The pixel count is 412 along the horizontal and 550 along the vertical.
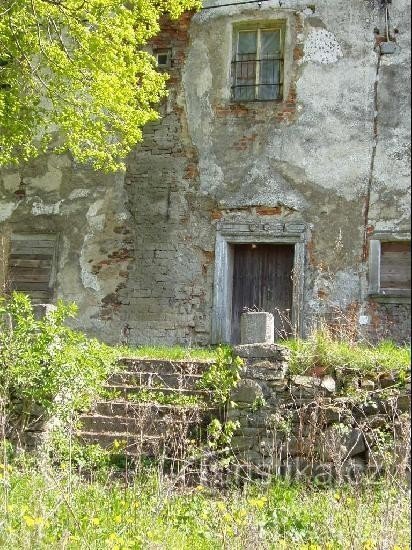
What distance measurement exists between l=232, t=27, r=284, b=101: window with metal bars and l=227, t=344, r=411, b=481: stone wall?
593 centimetres

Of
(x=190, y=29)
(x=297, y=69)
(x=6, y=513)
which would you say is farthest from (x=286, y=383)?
(x=190, y=29)

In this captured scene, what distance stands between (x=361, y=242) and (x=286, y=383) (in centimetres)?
458

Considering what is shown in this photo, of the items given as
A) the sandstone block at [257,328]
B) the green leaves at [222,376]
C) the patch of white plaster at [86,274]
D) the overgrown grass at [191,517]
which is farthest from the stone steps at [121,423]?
the patch of white plaster at [86,274]

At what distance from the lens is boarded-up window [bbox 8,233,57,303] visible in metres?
12.3

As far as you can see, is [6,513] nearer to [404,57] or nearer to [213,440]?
[213,440]

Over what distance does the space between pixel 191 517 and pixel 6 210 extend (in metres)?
8.41

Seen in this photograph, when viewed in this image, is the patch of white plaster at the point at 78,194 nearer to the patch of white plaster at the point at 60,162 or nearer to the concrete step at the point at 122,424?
the patch of white plaster at the point at 60,162

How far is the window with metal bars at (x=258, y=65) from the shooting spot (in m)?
12.1

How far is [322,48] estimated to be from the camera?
38.7ft

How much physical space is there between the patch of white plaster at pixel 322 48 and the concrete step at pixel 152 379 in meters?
6.01

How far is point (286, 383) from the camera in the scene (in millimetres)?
7324

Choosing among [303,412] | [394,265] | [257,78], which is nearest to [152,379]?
[303,412]

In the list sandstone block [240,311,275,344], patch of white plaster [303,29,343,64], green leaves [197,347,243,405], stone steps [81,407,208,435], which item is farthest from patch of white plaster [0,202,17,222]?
sandstone block [240,311,275,344]

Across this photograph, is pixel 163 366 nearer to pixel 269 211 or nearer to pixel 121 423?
pixel 121 423
